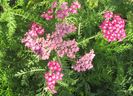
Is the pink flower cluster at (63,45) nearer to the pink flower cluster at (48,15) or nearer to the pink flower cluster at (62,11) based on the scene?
the pink flower cluster at (62,11)

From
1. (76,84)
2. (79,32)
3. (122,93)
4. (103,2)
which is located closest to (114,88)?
(122,93)

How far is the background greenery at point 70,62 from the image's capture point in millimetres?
3338

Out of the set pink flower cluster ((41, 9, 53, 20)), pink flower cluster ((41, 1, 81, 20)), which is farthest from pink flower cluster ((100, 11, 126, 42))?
pink flower cluster ((41, 9, 53, 20))

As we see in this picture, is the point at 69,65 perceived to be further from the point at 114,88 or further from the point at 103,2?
the point at 103,2

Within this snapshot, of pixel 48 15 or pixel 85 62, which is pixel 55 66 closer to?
pixel 85 62

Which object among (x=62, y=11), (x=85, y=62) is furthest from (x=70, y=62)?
(x=62, y=11)

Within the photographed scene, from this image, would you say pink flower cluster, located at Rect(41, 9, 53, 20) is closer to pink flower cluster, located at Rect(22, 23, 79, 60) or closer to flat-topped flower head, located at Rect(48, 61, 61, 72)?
pink flower cluster, located at Rect(22, 23, 79, 60)

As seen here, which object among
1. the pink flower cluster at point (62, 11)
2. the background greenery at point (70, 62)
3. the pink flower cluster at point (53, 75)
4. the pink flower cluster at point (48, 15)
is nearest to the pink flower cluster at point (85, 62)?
the background greenery at point (70, 62)

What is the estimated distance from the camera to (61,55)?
3023 mm

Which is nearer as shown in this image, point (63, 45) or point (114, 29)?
point (63, 45)

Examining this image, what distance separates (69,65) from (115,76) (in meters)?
0.49

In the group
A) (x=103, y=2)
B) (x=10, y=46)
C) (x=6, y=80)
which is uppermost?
(x=103, y=2)

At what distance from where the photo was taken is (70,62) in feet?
11.5

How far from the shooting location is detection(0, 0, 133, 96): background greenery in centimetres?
334
